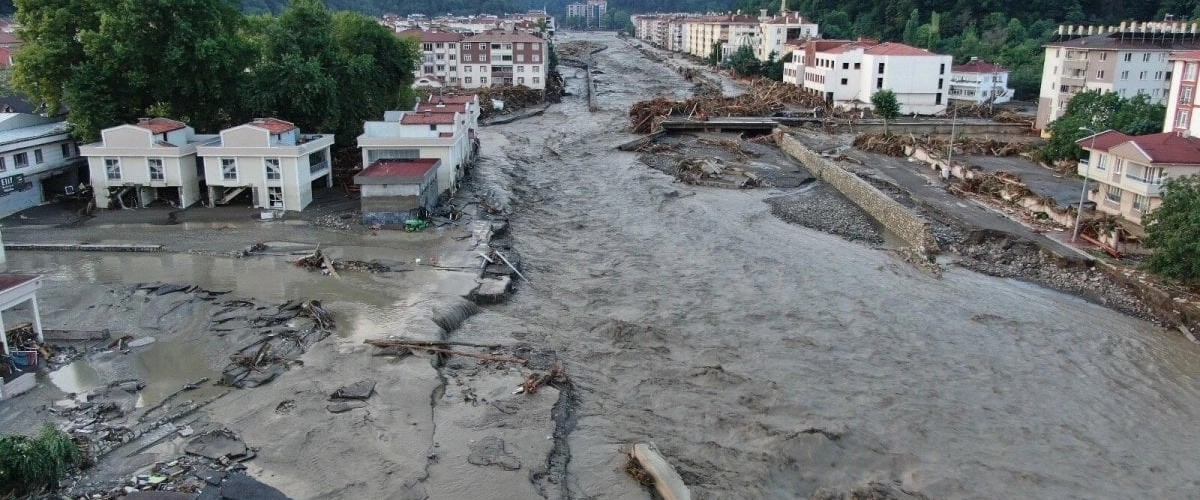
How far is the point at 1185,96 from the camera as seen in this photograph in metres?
28.5

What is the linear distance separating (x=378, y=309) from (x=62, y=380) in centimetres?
651

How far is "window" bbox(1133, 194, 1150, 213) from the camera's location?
80.0 ft

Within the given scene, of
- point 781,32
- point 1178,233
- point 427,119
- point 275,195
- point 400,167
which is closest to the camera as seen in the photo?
point 1178,233

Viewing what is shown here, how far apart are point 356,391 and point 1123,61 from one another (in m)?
44.4

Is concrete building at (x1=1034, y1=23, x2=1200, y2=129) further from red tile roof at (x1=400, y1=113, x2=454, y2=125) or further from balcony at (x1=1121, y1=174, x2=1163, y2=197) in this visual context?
red tile roof at (x1=400, y1=113, x2=454, y2=125)

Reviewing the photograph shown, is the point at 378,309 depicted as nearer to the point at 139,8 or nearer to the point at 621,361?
the point at 621,361

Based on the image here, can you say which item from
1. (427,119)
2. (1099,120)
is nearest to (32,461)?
(427,119)

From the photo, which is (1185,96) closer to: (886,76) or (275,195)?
(886,76)

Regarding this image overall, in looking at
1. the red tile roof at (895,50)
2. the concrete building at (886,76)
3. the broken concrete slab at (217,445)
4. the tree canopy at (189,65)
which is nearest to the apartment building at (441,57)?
the concrete building at (886,76)

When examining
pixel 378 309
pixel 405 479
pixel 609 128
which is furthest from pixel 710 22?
pixel 405 479

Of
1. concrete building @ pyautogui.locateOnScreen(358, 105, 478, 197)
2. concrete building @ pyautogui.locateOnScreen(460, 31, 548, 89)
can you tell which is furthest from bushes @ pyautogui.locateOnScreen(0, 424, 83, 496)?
concrete building @ pyautogui.locateOnScreen(460, 31, 548, 89)

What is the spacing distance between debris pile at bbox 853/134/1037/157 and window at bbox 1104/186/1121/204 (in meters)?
13.4

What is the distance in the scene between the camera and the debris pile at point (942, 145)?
134 feet

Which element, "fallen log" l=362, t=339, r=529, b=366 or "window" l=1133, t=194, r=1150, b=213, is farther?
"window" l=1133, t=194, r=1150, b=213
